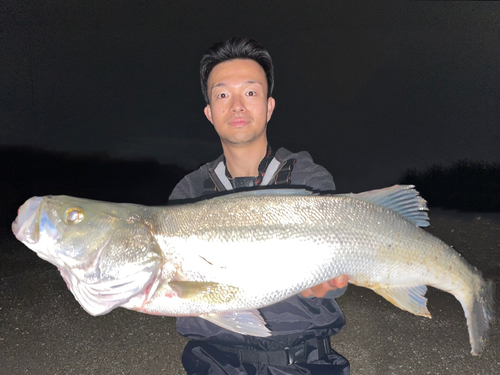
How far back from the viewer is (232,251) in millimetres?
1982

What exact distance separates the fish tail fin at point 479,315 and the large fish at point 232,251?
0.26 m

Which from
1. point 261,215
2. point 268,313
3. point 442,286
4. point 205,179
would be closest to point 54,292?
point 205,179

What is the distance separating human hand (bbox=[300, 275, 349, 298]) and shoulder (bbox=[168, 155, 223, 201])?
1.40m

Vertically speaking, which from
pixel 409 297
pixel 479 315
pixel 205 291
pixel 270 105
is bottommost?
pixel 479 315

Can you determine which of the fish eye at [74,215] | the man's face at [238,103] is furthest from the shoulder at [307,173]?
the fish eye at [74,215]

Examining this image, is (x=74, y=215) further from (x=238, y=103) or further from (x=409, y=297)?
(x=409, y=297)

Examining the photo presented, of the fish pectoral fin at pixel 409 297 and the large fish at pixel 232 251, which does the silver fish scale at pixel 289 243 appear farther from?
the fish pectoral fin at pixel 409 297

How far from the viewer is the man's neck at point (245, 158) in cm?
299

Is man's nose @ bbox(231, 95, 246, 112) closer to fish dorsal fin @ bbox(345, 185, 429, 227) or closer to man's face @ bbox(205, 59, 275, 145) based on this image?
man's face @ bbox(205, 59, 275, 145)

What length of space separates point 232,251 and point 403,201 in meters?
1.32

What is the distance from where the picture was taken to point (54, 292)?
19.1 ft

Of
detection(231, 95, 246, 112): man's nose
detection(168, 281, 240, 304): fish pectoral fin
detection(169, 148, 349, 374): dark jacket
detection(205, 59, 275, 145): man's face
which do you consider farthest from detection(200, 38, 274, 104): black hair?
detection(168, 281, 240, 304): fish pectoral fin

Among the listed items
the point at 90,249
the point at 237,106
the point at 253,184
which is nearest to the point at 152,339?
the point at 253,184

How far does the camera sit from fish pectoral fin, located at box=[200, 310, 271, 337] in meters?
2.02
